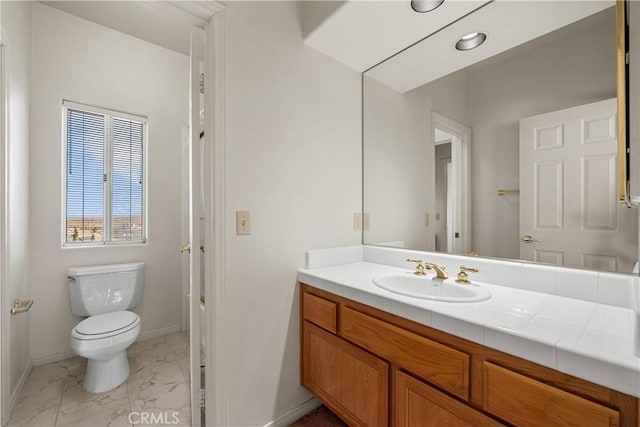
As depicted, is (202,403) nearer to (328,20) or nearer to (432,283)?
(432,283)

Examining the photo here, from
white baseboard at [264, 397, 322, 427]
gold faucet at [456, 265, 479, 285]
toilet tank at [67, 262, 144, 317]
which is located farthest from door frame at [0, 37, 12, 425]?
gold faucet at [456, 265, 479, 285]

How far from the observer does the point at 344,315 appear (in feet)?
4.12

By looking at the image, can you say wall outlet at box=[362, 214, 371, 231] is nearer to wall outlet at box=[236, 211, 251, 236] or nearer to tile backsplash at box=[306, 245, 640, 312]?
tile backsplash at box=[306, 245, 640, 312]

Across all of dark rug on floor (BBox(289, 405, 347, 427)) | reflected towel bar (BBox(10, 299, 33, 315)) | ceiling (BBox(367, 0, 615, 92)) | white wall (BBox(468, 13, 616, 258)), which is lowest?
dark rug on floor (BBox(289, 405, 347, 427))

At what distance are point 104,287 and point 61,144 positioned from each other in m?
1.20

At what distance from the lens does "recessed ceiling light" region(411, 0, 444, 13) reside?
4.09 ft

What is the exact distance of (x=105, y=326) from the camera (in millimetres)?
1854

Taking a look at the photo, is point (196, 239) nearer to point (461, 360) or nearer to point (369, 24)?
point (461, 360)

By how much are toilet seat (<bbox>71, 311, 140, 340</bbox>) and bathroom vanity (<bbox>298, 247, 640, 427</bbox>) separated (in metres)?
1.33

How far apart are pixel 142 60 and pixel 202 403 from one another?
9.26 ft

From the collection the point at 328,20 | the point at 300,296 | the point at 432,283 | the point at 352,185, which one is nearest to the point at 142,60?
the point at 328,20

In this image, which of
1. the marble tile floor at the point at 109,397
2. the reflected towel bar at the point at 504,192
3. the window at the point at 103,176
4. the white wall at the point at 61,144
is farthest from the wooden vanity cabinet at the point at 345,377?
the window at the point at 103,176

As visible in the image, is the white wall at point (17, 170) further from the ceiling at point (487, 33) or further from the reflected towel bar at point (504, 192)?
the reflected towel bar at point (504, 192)

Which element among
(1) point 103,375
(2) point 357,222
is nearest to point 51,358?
(1) point 103,375
